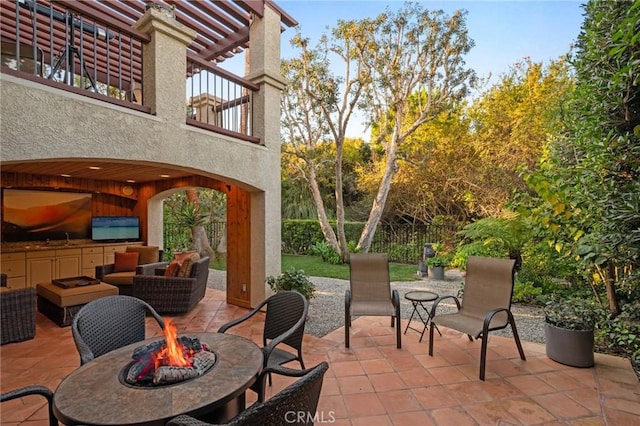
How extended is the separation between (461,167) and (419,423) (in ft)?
32.4

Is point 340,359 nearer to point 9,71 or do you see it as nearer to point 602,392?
point 602,392

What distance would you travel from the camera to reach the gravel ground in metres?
4.52

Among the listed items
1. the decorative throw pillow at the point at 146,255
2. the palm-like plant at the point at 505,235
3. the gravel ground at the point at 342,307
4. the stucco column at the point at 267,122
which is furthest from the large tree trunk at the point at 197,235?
the palm-like plant at the point at 505,235

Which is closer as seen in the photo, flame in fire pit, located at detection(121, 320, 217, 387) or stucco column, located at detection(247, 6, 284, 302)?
flame in fire pit, located at detection(121, 320, 217, 387)

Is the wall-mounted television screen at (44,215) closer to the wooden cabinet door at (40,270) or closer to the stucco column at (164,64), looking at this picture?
the wooden cabinet door at (40,270)

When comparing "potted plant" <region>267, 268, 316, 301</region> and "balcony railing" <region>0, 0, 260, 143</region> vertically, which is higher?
"balcony railing" <region>0, 0, 260, 143</region>

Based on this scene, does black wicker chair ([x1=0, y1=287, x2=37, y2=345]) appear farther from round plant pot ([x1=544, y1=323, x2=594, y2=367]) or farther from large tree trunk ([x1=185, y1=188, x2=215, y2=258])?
round plant pot ([x1=544, y1=323, x2=594, y2=367])

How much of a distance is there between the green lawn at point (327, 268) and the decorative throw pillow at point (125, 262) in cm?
353

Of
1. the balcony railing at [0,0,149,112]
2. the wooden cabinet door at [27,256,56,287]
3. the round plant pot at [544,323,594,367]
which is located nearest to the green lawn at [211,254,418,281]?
the wooden cabinet door at [27,256,56,287]

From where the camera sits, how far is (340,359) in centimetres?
354

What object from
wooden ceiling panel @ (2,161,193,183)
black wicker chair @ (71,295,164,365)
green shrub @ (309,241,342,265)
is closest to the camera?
black wicker chair @ (71,295,164,365)

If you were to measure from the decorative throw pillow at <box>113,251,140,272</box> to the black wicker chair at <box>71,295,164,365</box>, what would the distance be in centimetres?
455

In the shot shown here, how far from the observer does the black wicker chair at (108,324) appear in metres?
2.34

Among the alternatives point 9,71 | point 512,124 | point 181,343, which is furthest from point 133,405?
point 512,124
